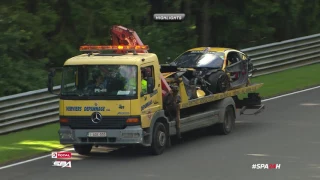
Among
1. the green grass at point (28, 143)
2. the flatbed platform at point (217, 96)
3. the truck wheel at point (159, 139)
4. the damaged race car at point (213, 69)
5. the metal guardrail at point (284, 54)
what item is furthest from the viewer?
the metal guardrail at point (284, 54)

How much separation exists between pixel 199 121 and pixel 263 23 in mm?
16417

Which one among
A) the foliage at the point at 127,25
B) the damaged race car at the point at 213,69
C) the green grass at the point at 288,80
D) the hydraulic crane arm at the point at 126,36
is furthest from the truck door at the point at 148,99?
the green grass at the point at 288,80

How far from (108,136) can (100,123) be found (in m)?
0.34

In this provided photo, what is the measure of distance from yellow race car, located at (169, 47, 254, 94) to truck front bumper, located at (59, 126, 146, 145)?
3.09 meters

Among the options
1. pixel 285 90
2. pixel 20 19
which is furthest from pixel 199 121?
pixel 20 19

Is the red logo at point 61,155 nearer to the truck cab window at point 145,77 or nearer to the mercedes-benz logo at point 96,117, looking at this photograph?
the mercedes-benz logo at point 96,117

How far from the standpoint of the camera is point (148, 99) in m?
16.6

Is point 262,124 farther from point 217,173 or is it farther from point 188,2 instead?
point 188,2

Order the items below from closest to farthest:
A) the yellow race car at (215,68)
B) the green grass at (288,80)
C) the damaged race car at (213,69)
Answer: the damaged race car at (213,69) → the yellow race car at (215,68) → the green grass at (288,80)

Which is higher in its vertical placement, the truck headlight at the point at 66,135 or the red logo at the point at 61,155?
the truck headlight at the point at 66,135

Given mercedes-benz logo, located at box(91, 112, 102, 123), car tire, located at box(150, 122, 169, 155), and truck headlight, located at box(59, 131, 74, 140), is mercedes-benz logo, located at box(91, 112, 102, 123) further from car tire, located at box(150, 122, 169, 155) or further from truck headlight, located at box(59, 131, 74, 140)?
car tire, located at box(150, 122, 169, 155)

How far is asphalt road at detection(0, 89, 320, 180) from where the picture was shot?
14461mm

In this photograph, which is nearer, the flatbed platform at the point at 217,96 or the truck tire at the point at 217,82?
the flatbed platform at the point at 217,96

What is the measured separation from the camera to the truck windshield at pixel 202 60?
20.4m
